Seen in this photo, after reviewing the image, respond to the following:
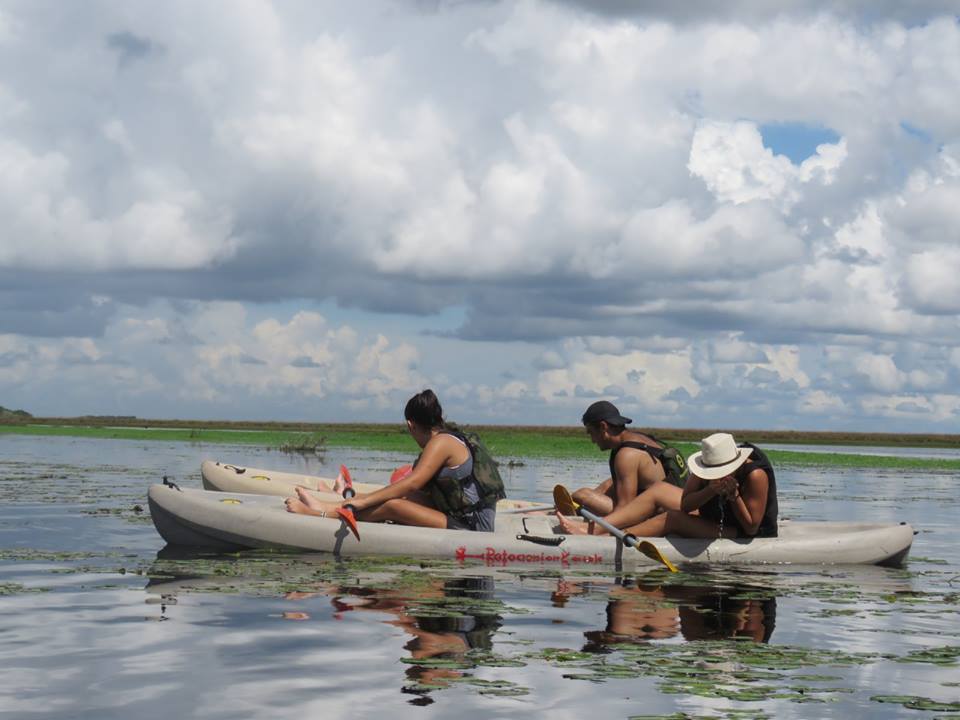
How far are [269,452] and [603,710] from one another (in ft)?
113

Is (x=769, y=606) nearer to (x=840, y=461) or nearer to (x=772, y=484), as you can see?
(x=772, y=484)

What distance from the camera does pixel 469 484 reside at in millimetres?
11047

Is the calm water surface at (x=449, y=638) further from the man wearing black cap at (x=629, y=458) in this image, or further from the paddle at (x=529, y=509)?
the paddle at (x=529, y=509)

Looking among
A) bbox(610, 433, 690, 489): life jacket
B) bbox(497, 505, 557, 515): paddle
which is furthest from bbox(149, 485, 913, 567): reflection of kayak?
bbox(497, 505, 557, 515): paddle

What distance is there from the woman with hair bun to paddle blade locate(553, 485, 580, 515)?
23.0 inches

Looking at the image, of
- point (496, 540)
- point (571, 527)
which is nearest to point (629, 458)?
point (571, 527)

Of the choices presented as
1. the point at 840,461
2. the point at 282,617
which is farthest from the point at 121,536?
the point at 840,461

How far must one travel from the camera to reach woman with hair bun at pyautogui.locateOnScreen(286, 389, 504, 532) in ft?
34.4

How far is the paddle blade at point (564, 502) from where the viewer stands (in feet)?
38.3

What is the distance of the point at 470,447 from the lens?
10812mm

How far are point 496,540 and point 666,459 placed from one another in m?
1.84

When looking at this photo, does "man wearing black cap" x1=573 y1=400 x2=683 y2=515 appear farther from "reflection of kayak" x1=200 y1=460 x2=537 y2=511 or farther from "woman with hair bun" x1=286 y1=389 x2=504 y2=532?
"reflection of kayak" x1=200 y1=460 x2=537 y2=511

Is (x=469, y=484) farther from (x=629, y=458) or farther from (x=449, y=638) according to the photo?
(x=449, y=638)

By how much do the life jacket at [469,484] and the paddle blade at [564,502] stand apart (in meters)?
0.65
